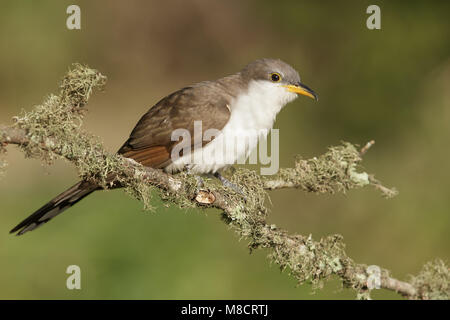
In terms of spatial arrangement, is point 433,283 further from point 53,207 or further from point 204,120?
point 53,207

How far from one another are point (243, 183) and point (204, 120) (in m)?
0.44

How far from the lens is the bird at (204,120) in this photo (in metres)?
3.30

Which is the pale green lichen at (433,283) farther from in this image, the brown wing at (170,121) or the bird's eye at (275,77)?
the bird's eye at (275,77)

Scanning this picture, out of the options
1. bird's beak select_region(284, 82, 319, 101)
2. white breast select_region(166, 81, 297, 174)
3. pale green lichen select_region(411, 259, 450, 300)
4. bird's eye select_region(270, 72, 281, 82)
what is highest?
bird's eye select_region(270, 72, 281, 82)

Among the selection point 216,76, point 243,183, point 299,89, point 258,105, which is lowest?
point 243,183

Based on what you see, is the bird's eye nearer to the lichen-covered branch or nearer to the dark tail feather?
the lichen-covered branch

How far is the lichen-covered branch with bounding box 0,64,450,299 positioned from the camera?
7.41 feet

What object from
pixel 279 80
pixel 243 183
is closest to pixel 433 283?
pixel 243 183

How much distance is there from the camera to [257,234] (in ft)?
9.46

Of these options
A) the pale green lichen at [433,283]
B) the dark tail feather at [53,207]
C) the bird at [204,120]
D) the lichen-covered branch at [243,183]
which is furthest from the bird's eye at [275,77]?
the pale green lichen at [433,283]

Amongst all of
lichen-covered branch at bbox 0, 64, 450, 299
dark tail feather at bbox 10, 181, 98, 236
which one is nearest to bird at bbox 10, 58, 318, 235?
dark tail feather at bbox 10, 181, 98, 236

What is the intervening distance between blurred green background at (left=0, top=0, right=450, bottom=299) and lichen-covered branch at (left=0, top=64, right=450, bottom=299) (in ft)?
5.93

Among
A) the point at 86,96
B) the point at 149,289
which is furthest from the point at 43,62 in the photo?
the point at 86,96

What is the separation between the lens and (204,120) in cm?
338
